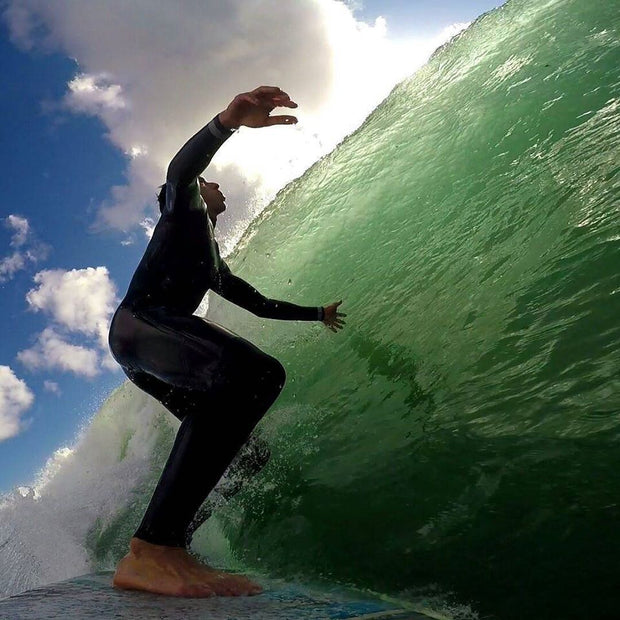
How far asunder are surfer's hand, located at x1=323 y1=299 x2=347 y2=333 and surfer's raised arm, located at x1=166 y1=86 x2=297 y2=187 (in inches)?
43.1

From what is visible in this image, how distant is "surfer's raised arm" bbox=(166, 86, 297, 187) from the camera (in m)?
2.14

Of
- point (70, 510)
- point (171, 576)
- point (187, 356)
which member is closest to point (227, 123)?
point (187, 356)

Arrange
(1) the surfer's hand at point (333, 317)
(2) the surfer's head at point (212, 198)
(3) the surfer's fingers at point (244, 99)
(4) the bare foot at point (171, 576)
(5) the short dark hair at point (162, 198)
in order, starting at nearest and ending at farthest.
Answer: (4) the bare foot at point (171, 576) < (3) the surfer's fingers at point (244, 99) < (5) the short dark hair at point (162, 198) < (2) the surfer's head at point (212, 198) < (1) the surfer's hand at point (333, 317)

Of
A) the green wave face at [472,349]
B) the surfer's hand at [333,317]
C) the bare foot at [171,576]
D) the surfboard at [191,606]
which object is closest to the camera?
the surfboard at [191,606]

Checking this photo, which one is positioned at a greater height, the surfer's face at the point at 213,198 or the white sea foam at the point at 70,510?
the surfer's face at the point at 213,198

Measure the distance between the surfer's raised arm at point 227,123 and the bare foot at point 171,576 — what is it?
1381 mm

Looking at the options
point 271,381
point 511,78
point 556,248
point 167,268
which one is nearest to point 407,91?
point 511,78

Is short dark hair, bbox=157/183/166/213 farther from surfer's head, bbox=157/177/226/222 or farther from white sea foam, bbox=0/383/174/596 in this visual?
white sea foam, bbox=0/383/174/596

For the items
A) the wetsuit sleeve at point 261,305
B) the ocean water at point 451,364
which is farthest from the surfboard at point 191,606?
the wetsuit sleeve at point 261,305

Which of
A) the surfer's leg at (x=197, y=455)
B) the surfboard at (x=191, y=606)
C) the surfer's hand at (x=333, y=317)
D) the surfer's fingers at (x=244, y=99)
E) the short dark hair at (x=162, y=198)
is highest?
the surfer's fingers at (x=244, y=99)

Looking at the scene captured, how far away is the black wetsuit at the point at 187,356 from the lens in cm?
197

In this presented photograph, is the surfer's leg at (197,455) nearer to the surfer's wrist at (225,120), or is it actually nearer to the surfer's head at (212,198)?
the surfer's wrist at (225,120)

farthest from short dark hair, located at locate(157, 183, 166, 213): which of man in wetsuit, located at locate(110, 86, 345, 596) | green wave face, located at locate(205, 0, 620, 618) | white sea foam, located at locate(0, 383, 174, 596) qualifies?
white sea foam, located at locate(0, 383, 174, 596)

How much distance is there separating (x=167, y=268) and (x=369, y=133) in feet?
8.38
